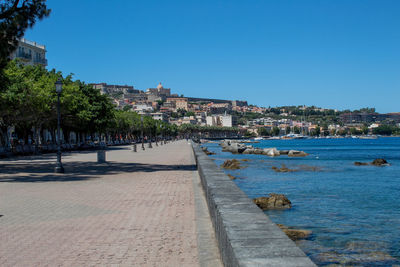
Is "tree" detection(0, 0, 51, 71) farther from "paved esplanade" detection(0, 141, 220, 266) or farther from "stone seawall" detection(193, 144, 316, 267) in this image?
"stone seawall" detection(193, 144, 316, 267)

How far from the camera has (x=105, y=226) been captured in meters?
8.43

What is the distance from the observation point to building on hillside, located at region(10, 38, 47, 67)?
70.2m

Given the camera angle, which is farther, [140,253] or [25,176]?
[25,176]

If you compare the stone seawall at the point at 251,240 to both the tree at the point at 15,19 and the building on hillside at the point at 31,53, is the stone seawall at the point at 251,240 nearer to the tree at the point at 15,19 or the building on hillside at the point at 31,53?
the tree at the point at 15,19

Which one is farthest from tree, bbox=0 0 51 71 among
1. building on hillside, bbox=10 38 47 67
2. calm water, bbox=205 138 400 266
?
building on hillside, bbox=10 38 47 67

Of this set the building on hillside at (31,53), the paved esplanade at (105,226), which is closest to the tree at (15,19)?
the paved esplanade at (105,226)

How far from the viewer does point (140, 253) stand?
649 centimetres

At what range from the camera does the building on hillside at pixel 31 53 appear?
70.2 meters

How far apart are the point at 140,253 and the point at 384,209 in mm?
11900

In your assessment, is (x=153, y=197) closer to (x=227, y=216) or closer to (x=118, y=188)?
(x=118, y=188)

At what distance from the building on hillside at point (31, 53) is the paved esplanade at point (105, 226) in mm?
60567

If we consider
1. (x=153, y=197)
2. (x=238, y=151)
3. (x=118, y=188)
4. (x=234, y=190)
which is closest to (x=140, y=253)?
(x=234, y=190)

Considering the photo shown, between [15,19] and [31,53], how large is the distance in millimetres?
61195

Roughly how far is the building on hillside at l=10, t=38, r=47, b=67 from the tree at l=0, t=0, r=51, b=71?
5313 cm
